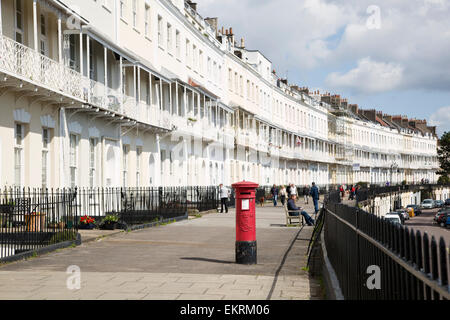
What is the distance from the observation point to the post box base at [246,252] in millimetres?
11336

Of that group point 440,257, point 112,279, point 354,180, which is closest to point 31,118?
point 112,279

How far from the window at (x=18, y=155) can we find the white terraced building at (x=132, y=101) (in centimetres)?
3

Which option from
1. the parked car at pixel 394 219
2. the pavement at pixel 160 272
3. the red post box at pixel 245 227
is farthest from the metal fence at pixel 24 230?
the parked car at pixel 394 219

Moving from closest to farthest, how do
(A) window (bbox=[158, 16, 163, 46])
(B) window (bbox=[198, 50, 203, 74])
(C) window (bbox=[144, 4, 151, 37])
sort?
(C) window (bbox=[144, 4, 151, 37]) < (A) window (bbox=[158, 16, 163, 46]) < (B) window (bbox=[198, 50, 203, 74])

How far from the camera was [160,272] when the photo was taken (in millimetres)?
10289

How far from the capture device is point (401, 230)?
13.7ft

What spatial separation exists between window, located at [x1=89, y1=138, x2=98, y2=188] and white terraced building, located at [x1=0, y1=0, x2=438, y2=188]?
0.14ft

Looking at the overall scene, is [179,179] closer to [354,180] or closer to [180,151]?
[180,151]

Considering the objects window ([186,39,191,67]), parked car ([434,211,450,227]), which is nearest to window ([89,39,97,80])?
window ([186,39,191,67])

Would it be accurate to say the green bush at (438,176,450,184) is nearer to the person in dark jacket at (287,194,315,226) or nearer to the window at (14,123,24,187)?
the person in dark jacket at (287,194,315,226)

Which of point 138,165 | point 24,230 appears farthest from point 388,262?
point 138,165

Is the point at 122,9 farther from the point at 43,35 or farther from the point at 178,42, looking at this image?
the point at 178,42

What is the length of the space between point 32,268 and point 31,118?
8282 mm

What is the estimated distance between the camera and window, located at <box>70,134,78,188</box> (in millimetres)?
21109
